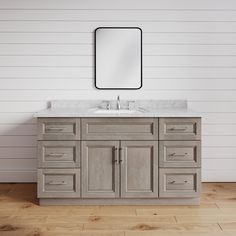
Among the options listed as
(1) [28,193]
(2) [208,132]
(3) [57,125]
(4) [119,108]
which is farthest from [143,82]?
(1) [28,193]

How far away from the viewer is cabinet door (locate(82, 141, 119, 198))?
3486 millimetres

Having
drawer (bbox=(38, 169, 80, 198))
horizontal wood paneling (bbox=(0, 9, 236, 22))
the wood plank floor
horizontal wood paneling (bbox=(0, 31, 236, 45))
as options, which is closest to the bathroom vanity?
drawer (bbox=(38, 169, 80, 198))

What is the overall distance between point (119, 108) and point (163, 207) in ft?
3.65

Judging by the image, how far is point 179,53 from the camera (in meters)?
4.17

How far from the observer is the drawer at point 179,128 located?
3.47 metres

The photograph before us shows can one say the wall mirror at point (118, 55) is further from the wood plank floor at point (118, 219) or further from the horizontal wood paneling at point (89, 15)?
the wood plank floor at point (118, 219)

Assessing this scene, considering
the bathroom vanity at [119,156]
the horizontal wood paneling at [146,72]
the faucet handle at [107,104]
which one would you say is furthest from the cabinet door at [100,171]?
the horizontal wood paneling at [146,72]

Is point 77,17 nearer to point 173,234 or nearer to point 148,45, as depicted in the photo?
point 148,45

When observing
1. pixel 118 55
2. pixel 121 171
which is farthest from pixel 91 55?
pixel 121 171

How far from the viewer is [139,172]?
3.50m

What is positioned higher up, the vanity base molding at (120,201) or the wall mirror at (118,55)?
the wall mirror at (118,55)

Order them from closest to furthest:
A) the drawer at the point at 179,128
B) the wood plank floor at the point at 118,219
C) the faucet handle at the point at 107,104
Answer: the wood plank floor at the point at 118,219
the drawer at the point at 179,128
the faucet handle at the point at 107,104

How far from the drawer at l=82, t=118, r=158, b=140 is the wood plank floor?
1.94 feet

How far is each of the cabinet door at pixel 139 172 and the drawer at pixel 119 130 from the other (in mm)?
96
